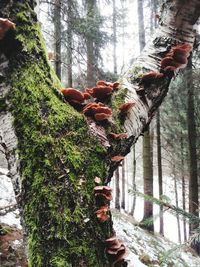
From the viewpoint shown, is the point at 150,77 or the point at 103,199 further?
the point at 150,77

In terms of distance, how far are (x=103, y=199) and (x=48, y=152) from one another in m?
0.30

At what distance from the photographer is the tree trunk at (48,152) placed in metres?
1.11

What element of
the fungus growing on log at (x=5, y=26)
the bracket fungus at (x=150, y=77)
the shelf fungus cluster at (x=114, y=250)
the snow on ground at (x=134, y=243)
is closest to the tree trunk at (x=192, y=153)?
the snow on ground at (x=134, y=243)

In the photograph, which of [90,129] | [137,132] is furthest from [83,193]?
[137,132]

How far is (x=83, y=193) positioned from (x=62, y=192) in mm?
89

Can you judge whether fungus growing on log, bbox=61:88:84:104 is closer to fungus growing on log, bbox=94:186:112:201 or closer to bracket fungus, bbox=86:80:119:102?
bracket fungus, bbox=86:80:119:102

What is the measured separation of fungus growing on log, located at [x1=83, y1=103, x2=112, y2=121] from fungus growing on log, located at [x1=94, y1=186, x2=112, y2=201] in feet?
1.13

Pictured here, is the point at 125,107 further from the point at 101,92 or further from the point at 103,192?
the point at 103,192

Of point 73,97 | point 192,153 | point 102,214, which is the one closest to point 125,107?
point 73,97

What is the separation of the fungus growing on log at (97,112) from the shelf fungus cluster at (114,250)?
54 cm

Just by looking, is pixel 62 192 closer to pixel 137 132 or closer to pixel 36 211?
pixel 36 211

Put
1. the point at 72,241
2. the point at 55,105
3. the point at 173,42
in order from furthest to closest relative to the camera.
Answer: the point at 173,42 < the point at 55,105 < the point at 72,241

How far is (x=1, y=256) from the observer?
3826 millimetres

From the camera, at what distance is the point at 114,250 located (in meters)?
1.17
